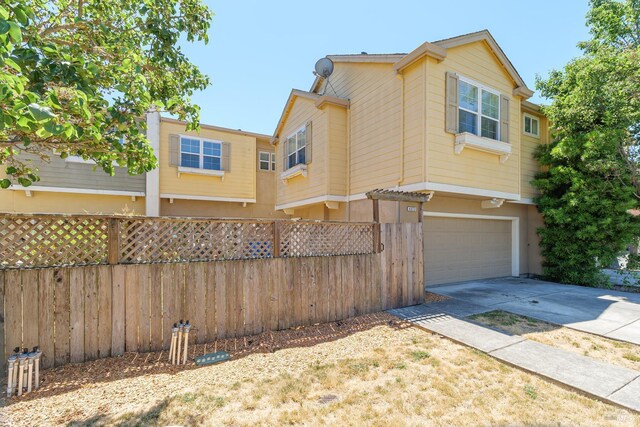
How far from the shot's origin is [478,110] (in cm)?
817

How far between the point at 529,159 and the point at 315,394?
37.5 ft

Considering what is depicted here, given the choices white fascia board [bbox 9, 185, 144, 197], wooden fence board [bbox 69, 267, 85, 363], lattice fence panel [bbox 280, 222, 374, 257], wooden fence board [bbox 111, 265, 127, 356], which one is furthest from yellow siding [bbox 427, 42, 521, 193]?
white fascia board [bbox 9, 185, 144, 197]

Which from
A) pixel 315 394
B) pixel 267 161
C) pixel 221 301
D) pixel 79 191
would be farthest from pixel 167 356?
pixel 267 161

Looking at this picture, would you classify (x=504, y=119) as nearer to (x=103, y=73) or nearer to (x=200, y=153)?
(x=103, y=73)

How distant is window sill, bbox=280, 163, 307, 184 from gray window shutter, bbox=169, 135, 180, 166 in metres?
4.64

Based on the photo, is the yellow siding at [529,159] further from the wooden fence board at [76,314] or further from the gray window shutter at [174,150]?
the gray window shutter at [174,150]

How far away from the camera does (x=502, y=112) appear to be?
28.2 feet

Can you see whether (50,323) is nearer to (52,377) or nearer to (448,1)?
(52,377)

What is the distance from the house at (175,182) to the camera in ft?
37.9

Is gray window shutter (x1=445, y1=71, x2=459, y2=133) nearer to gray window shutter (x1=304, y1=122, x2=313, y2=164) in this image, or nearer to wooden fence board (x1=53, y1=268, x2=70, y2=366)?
gray window shutter (x1=304, y1=122, x2=313, y2=164)

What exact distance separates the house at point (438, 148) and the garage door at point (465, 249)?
0.11 ft

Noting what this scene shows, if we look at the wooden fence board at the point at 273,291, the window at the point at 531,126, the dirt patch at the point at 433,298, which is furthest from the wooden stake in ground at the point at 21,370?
the window at the point at 531,126

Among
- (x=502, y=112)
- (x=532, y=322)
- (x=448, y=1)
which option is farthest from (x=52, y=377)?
(x=448, y=1)

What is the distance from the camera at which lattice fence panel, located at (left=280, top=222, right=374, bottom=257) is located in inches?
213
